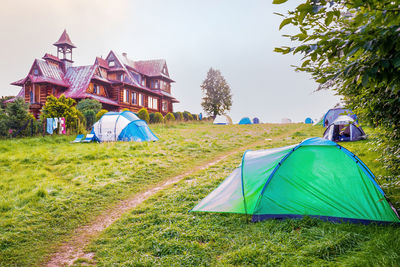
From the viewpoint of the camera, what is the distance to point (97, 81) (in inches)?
1033

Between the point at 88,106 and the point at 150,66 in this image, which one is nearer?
the point at 88,106

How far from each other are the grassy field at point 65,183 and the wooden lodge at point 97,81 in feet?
42.1

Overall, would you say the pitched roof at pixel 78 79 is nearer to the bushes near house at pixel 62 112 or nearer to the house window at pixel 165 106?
the bushes near house at pixel 62 112

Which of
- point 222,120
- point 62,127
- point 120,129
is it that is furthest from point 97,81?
point 222,120

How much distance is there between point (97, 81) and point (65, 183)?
21546 millimetres

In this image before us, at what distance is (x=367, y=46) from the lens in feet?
6.51

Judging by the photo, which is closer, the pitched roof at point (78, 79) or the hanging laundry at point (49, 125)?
the hanging laundry at point (49, 125)

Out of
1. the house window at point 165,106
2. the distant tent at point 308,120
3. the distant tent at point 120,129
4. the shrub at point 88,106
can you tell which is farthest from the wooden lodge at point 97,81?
the distant tent at point 308,120

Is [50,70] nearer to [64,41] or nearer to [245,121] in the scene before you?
[64,41]

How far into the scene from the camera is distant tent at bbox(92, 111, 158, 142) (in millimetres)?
14477

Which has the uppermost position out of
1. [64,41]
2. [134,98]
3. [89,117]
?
[64,41]

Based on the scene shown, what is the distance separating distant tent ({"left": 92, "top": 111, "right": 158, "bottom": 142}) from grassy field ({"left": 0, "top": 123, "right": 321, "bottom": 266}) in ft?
6.89

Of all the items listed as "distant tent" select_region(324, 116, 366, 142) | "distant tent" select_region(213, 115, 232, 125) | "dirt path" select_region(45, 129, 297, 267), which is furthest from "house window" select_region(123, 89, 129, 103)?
"dirt path" select_region(45, 129, 297, 267)

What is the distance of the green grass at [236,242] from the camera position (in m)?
3.13
